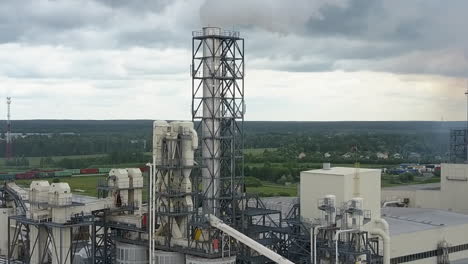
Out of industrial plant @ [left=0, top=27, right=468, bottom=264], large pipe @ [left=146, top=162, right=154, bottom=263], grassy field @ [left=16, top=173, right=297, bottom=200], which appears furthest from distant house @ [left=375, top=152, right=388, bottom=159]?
large pipe @ [left=146, top=162, right=154, bottom=263]

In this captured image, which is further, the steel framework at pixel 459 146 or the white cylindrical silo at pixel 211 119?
the steel framework at pixel 459 146

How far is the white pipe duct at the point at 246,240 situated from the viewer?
129ft

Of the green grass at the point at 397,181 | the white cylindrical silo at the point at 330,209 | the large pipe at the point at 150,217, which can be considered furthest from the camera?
the green grass at the point at 397,181

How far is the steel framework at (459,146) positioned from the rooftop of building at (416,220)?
15813mm

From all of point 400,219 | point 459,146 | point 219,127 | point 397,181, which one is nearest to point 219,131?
point 219,127

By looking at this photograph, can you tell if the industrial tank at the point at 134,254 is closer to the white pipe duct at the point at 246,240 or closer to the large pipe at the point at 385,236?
the white pipe duct at the point at 246,240

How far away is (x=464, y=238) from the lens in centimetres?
5416

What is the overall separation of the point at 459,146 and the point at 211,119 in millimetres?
41136

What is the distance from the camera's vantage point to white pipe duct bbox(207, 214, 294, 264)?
129 feet

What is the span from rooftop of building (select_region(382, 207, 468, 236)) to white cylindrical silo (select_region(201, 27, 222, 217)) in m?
13.5

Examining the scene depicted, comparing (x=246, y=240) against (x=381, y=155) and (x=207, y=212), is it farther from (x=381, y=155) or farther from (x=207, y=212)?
(x=381, y=155)

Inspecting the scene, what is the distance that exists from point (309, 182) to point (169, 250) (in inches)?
415

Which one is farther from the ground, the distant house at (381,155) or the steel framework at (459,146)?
the steel framework at (459,146)

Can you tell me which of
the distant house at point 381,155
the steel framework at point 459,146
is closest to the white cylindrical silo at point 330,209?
the steel framework at point 459,146
